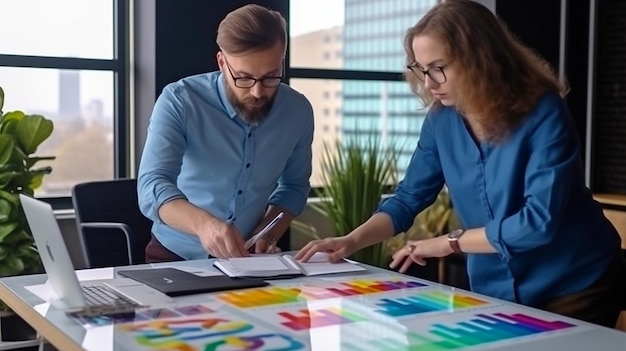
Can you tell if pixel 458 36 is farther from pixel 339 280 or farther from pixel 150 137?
pixel 150 137

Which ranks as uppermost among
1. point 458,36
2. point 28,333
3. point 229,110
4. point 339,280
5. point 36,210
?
point 458,36

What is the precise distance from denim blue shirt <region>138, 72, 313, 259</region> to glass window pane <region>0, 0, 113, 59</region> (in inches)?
60.7

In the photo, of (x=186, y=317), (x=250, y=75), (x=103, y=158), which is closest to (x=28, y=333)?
(x=103, y=158)

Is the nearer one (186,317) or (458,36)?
(186,317)

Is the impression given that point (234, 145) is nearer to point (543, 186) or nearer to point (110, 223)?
point (110, 223)

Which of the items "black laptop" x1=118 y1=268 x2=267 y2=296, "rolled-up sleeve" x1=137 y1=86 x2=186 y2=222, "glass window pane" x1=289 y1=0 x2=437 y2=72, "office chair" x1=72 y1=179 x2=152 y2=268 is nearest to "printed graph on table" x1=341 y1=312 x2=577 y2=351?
"black laptop" x1=118 y1=268 x2=267 y2=296

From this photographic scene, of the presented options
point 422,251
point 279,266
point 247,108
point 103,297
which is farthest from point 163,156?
point 422,251

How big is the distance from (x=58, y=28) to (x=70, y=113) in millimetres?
417

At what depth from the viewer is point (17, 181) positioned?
325cm

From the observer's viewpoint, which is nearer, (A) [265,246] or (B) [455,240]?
(B) [455,240]

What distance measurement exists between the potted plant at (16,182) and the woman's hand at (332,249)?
1419mm

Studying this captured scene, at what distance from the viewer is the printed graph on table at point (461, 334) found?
1497 mm

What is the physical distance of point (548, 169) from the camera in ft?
6.38

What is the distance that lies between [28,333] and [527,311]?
2303 millimetres
